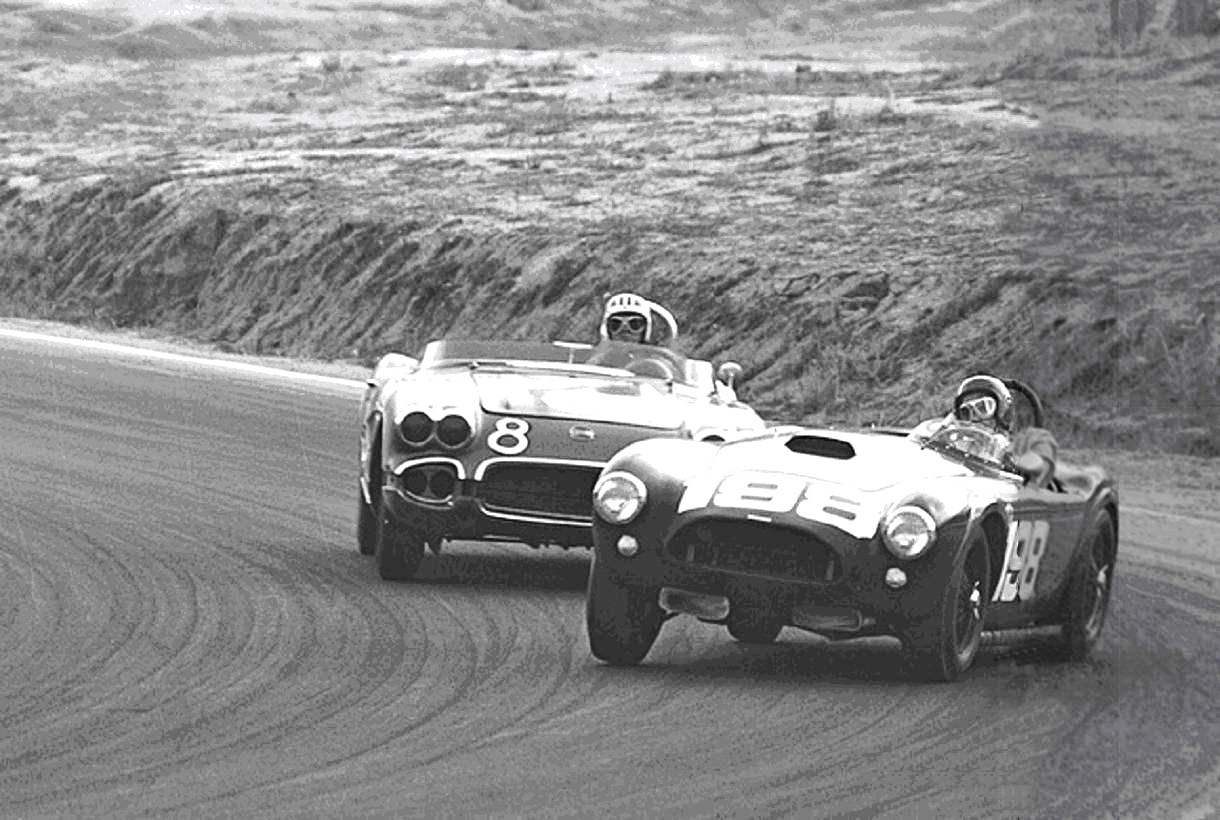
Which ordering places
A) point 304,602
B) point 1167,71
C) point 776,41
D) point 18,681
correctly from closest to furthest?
point 18,681 → point 304,602 → point 1167,71 → point 776,41

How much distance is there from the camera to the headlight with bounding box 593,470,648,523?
9.87m

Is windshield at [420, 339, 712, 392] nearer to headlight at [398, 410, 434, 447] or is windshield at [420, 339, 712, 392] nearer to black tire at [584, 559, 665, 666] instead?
headlight at [398, 410, 434, 447]

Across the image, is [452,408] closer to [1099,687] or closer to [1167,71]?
[1099,687]

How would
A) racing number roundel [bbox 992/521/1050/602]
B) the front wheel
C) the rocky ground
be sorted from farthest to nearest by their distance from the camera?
the rocky ground < the front wheel < racing number roundel [bbox 992/521/1050/602]

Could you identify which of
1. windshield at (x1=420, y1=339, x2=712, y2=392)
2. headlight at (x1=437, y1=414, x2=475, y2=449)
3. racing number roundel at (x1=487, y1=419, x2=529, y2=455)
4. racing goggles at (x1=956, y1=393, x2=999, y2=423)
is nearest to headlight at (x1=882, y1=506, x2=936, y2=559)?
racing goggles at (x1=956, y1=393, x2=999, y2=423)

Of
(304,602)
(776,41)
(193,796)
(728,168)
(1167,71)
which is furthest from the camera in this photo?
(776,41)

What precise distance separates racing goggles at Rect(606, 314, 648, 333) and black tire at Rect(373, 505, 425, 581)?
2.23 m

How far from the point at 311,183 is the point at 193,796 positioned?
27.7m

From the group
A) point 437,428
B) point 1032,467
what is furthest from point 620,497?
point 437,428

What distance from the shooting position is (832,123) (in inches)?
1353

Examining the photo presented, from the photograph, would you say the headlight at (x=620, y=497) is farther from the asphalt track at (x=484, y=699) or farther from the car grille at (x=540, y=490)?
the car grille at (x=540, y=490)

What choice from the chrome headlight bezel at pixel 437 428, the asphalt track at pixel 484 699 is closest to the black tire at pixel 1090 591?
the asphalt track at pixel 484 699

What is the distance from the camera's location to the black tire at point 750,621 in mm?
9648

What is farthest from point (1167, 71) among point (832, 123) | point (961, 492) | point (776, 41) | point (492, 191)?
point (961, 492)
